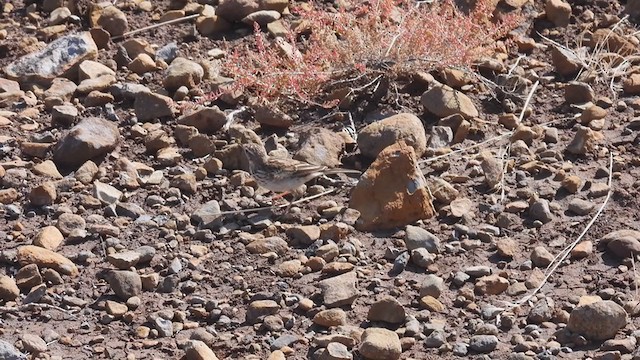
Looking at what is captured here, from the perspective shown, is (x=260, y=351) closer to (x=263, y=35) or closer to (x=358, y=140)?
(x=358, y=140)

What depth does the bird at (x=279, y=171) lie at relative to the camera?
7133mm

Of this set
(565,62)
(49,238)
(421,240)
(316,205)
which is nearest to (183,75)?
(316,205)

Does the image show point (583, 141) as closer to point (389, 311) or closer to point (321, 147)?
point (321, 147)

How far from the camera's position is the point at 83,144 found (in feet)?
24.8

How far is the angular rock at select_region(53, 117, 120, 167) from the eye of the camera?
7562mm

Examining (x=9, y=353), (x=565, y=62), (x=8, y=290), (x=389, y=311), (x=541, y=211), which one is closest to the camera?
(x=9, y=353)

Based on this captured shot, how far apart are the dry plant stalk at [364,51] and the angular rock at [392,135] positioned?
0.37 m

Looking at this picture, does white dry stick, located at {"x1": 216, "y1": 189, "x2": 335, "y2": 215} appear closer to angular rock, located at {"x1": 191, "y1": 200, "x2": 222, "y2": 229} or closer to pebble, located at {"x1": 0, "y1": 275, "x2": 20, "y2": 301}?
angular rock, located at {"x1": 191, "y1": 200, "x2": 222, "y2": 229}

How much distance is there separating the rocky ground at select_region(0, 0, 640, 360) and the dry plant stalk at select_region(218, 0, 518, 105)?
0.21 m

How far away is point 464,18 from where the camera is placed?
807 centimetres

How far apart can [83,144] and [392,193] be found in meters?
1.97

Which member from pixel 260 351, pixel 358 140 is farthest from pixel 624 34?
pixel 260 351

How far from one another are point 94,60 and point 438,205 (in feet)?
9.86

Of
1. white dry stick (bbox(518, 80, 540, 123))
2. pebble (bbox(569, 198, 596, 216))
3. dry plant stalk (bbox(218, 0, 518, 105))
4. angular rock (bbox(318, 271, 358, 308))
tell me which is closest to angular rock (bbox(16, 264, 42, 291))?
angular rock (bbox(318, 271, 358, 308))
